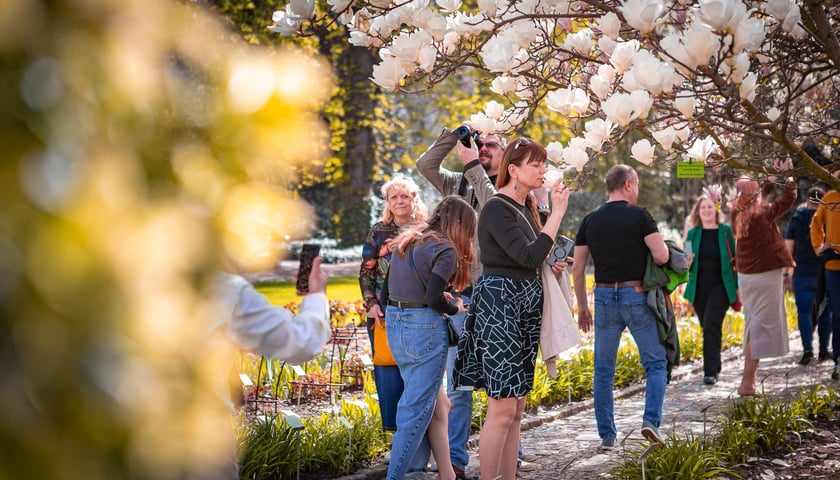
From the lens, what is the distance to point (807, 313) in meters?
10.0

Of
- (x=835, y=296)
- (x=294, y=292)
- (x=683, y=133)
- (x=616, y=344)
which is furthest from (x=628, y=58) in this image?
(x=294, y=292)

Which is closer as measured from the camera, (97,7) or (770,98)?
(97,7)

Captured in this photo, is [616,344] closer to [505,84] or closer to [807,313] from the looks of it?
[505,84]

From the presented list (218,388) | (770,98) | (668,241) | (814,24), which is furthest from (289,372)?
(218,388)

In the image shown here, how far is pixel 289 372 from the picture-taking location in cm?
781

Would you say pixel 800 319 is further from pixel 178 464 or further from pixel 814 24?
pixel 178 464

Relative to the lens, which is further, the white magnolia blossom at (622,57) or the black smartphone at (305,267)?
the white magnolia blossom at (622,57)

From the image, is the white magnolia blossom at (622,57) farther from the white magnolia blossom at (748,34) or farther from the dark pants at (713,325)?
the dark pants at (713,325)

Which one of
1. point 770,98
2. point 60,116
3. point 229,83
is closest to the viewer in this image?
point 60,116

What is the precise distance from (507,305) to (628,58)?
1459 mm

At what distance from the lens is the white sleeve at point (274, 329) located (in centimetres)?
288

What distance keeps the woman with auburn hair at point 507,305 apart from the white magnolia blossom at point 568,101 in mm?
480

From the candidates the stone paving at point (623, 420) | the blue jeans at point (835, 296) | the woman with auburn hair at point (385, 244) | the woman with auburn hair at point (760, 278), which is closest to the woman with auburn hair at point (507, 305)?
the stone paving at point (623, 420)

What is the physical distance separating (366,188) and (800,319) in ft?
44.4
